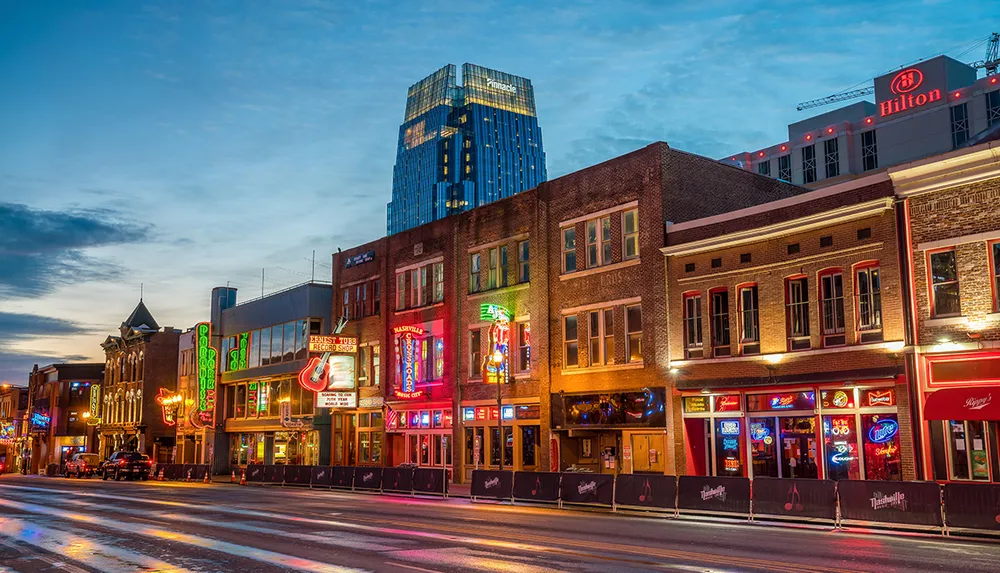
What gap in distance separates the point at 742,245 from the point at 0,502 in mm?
25977

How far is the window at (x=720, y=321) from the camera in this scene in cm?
2997

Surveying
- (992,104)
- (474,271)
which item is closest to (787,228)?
(474,271)

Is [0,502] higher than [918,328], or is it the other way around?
[918,328]

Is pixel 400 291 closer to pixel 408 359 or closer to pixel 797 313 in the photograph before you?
pixel 408 359

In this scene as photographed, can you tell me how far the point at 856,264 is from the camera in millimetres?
26422

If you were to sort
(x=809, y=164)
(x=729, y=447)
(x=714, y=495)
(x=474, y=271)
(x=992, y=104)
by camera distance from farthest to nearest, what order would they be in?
(x=809, y=164)
(x=992, y=104)
(x=474, y=271)
(x=729, y=447)
(x=714, y=495)

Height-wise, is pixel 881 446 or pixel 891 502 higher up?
pixel 881 446

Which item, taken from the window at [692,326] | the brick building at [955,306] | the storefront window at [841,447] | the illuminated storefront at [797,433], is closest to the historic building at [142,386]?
the window at [692,326]

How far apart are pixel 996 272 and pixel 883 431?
523cm

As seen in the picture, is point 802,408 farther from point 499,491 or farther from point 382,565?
point 382,565

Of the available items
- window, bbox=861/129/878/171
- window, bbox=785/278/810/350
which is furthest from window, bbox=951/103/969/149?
window, bbox=785/278/810/350

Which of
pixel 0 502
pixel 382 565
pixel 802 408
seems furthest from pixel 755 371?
pixel 0 502

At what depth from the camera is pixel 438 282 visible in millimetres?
43469

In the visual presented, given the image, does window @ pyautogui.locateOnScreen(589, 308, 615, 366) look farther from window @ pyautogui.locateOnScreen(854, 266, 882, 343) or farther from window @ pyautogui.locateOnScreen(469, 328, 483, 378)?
window @ pyautogui.locateOnScreen(854, 266, 882, 343)
